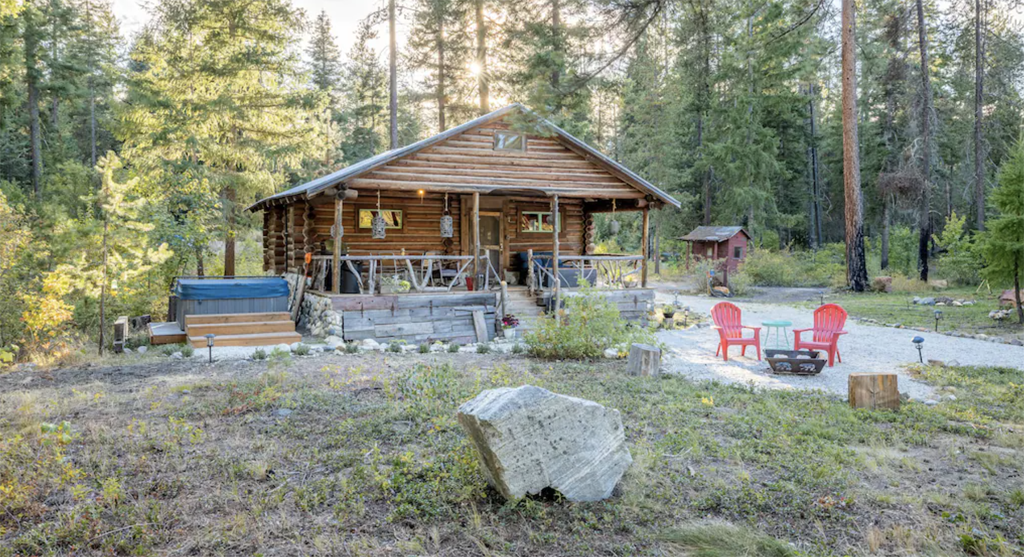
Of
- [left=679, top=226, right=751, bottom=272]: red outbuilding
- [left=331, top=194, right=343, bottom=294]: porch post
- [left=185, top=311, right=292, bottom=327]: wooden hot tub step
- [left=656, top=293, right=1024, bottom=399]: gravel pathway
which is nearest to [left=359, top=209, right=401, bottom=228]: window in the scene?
[left=331, top=194, right=343, bottom=294]: porch post

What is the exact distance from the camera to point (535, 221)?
1783 cm

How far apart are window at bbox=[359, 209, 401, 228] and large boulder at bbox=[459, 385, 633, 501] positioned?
11.9m

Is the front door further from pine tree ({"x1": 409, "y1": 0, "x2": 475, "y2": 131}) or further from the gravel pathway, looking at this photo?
pine tree ({"x1": 409, "y1": 0, "x2": 475, "y2": 131})

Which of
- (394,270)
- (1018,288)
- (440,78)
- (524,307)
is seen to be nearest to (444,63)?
(440,78)

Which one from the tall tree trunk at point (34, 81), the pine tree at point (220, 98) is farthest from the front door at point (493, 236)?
the tall tree trunk at point (34, 81)

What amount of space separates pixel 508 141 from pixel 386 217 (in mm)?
3776

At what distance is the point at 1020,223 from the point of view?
42.3ft

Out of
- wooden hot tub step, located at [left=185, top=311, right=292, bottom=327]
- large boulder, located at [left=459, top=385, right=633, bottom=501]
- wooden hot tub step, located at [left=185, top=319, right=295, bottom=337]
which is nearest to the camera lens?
large boulder, located at [left=459, top=385, right=633, bottom=501]

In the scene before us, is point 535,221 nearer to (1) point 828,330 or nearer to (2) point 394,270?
(2) point 394,270

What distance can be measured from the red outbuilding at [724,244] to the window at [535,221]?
10264 mm

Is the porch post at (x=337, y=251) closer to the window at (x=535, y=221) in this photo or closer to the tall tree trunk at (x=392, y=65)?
the window at (x=535, y=221)

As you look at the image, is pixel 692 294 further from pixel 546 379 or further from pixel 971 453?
pixel 971 453

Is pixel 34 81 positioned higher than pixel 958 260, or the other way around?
pixel 34 81

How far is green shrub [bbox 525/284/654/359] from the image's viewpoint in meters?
9.83
